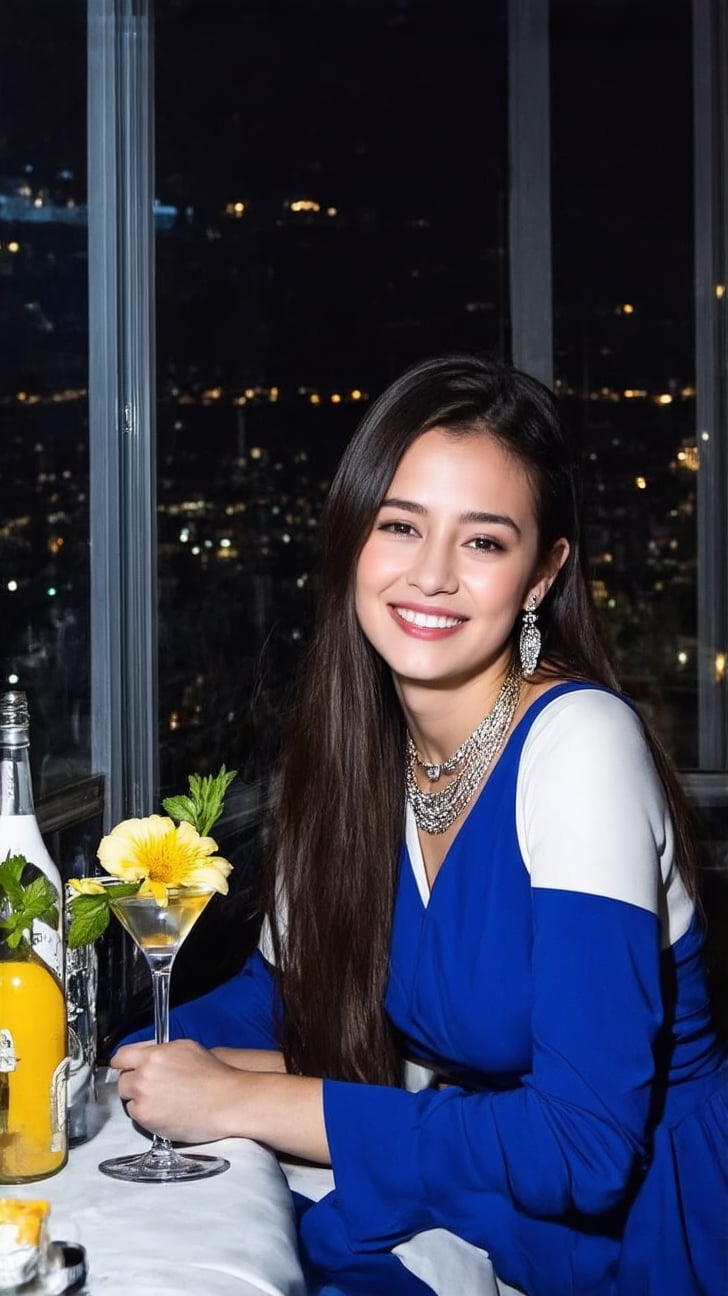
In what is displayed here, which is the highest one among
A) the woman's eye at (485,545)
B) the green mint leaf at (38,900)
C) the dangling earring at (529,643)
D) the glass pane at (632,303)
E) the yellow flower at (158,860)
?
the glass pane at (632,303)

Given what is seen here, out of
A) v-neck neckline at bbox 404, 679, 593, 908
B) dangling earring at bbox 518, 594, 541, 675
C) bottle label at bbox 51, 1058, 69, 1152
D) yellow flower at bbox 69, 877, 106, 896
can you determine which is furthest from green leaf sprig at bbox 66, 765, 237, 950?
dangling earring at bbox 518, 594, 541, 675

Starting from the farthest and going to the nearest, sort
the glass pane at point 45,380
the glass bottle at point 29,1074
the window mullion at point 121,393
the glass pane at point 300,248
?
the glass pane at point 300,248 < the window mullion at point 121,393 < the glass pane at point 45,380 < the glass bottle at point 29,1074

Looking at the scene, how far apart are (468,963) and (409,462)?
0.49 m

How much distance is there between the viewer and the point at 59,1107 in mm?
1059

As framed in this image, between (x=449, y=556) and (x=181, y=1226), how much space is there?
2.31 feet

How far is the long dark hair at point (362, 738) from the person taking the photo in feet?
4.87

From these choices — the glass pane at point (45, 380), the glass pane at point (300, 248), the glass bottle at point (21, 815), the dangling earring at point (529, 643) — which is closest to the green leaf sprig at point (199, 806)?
the glass bottle at point (21, 815)

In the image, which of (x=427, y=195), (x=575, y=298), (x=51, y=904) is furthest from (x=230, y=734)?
(x=51, y=904)

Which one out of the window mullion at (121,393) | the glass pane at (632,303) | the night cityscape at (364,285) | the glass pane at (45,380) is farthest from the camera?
the glass pane at (632,303)

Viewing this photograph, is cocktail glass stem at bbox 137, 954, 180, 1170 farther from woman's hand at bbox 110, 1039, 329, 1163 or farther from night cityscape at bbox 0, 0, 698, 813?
night cityscape at bbox 0, 0, 698, 813

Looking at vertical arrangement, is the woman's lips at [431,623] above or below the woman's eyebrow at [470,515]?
below

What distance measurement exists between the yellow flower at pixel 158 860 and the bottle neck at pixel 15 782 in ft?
0.26

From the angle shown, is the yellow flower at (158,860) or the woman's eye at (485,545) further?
the woman's eye at (485,545)

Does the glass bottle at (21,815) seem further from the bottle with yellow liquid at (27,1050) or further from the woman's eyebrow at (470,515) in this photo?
the woman's eyebrow at (470,515)
